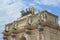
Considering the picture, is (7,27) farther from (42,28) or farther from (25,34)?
(42,28)

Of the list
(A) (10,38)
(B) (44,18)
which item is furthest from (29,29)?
(A) (10,38)

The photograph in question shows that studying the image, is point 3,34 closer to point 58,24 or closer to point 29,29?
point 29,29

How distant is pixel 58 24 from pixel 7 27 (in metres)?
7.39

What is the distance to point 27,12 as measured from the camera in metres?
25.4

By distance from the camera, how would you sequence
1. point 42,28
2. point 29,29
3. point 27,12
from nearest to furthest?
point 42,28
point 29,29
point 27,12

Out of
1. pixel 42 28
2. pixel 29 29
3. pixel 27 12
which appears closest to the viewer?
pixel 42 28

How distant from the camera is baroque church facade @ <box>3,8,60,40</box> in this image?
2194 centimetres

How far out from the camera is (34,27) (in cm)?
2291

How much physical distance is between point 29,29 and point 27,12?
319cm

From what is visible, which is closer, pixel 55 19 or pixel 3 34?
pixel 55 19

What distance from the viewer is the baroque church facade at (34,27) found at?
21.9 meters

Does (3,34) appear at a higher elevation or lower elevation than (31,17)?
lower

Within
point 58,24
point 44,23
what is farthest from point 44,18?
point 58,24

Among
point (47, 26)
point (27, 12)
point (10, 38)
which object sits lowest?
point (10, 38)
